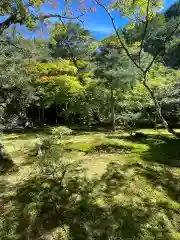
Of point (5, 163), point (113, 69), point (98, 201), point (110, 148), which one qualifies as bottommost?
point (98, 201)

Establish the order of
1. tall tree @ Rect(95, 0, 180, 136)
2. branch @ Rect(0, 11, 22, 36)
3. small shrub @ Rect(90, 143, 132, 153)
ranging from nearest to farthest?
tall tree @ Rect(95, 0, 180, 136) < branch @ Rect(0, 11, 22, 36) < small shrub @ Rect(90, 143, 132, 153)

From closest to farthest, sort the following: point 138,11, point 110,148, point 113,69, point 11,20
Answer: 1. point 138,11
2. point 11,20
3. point 110,148
4. point 113,69

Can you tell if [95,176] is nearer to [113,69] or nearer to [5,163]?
[5,163]

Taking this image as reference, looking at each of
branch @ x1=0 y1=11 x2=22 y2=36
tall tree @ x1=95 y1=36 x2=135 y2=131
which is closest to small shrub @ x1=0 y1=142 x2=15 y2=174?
branch @ x1=0 y1=11 x2=22 y2=36

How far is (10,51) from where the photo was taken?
1900cm

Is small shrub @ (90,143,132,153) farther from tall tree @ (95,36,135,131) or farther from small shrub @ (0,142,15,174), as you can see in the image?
tall tree @ (95,36,135,131)

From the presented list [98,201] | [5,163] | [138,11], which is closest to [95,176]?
[98,201]

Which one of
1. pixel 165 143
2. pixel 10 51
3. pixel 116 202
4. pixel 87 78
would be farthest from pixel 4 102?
pixel 116 202

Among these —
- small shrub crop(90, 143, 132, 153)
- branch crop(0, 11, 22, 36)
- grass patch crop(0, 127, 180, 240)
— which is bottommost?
grass patch crop(0, 127, 180, 240)

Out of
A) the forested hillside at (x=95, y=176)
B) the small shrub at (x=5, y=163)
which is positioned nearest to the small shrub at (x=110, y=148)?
the forested hillside at (x=95, y=176)

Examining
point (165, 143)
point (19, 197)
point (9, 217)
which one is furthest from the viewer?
point (165, 143)

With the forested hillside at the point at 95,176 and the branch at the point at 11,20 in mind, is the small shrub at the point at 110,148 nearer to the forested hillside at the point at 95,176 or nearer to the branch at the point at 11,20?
the forested hillside at the point at 95,176

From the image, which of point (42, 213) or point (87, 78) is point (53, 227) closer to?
point (42, 213)

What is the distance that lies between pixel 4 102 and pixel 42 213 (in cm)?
1520
